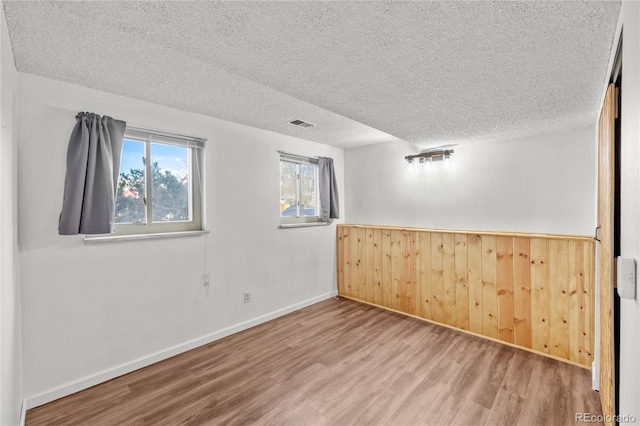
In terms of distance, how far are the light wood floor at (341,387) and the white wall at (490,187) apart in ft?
4.38

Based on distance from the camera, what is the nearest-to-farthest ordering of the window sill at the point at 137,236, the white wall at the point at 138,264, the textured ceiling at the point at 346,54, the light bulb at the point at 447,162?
the textured ceiling at the point at 346,54, the white wall at the point at 138,264, the window sill at the point at 137,236, the light bulb at the point at 447,162

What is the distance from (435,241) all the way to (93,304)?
3389 mm

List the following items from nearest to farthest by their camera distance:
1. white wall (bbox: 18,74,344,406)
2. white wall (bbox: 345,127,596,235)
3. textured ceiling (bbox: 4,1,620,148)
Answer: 1. textured ceiling (bbox: 4,1,620,148)
2. white wall (bbox: 18,74,344,406)
3. white wall (bbox: 345,127,596,235)

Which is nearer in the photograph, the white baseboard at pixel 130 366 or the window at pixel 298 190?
the white baseboard at pixel 130 366

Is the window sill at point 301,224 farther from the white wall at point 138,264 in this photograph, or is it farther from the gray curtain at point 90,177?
the gray curtain at point 90,177

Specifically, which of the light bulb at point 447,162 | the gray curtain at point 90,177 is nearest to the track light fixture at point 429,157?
the light bulb at point 447,162

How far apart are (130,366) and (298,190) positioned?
8.59 ft

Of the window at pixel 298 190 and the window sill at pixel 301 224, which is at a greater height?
the window at pixel 298 190

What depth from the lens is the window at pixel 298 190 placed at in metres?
3.83

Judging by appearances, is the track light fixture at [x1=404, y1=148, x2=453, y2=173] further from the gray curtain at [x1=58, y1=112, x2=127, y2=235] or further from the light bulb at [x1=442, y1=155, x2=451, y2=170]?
the gray curtain at [x1=58, y1=112, x2=127, y2=235]

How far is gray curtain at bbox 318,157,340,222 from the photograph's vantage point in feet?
13.6

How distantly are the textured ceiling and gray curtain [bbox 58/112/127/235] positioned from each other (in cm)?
34

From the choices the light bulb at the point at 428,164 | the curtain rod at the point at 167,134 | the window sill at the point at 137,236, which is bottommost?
the window sill at the point at 137,236

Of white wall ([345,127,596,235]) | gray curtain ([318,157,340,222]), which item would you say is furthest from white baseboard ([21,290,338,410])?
white wall ([345,127,596,235])
